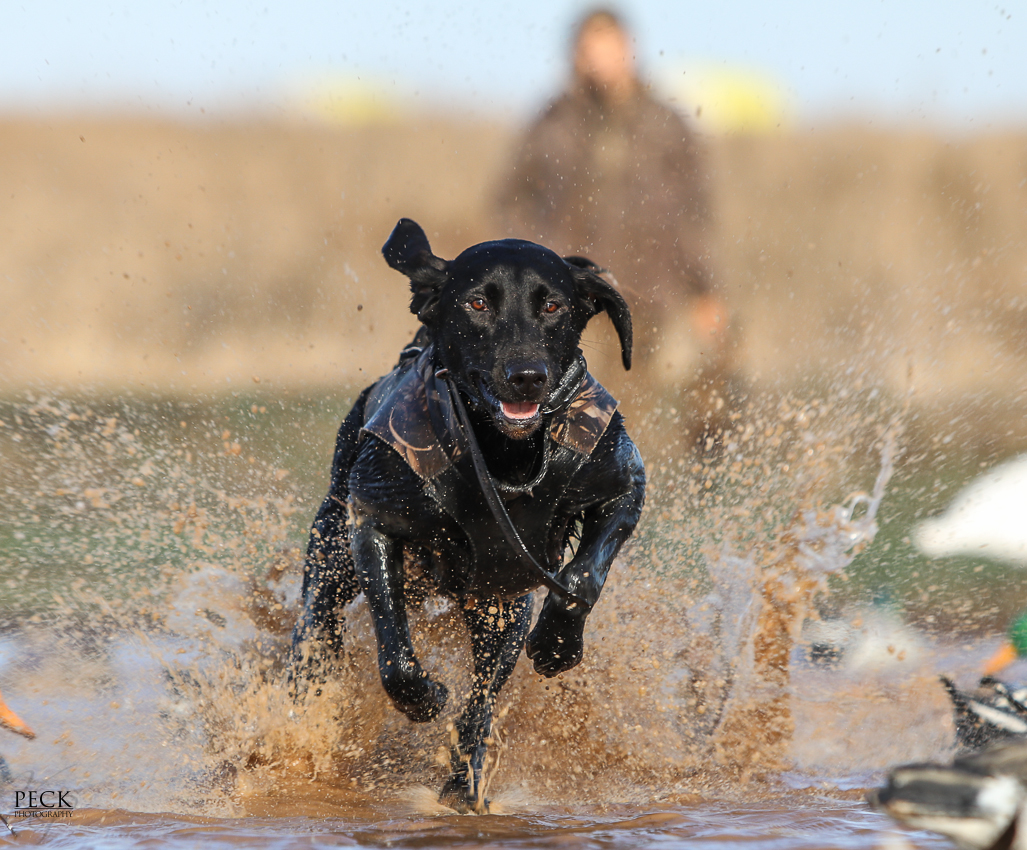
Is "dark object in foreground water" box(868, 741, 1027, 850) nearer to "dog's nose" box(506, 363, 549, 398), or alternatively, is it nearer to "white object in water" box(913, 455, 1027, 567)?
"dog's nose" box(506, 363, 549, 398)

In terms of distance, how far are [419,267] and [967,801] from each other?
175 centimetres

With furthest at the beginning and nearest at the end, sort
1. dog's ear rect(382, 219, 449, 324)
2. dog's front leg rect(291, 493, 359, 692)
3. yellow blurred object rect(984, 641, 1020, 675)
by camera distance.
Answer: yellow blurred object rect(984, 641, 1020, 675) < dog's front leg rect(291, 493, 359, 692) < dog's ear rect(382, 219, 449, 324)

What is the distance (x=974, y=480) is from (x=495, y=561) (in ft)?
10.8

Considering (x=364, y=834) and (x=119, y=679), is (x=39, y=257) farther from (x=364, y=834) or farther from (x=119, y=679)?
(x=364, y=834)

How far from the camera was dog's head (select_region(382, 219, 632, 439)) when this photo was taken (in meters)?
2.58

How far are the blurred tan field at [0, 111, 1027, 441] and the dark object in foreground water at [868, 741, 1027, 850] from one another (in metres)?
6.75

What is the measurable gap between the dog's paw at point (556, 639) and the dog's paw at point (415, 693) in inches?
10.1

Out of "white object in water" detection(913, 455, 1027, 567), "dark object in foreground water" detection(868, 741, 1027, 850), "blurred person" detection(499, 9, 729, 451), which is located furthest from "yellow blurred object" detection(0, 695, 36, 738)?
"white object in water" detection(913, 455, 1027, 567)

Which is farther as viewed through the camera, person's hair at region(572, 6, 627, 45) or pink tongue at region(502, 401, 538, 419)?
person's hair at region(572, 6, 627, 45)

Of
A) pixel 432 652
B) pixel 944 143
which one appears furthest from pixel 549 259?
pixel 944 143

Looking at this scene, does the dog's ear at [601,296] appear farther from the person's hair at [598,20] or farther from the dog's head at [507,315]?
the person's hair at [598,20]

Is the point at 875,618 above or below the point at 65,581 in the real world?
below

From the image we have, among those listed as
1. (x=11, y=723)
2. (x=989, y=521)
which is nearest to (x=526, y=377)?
(x=11, y=723)

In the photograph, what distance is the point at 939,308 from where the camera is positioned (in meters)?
7.30
